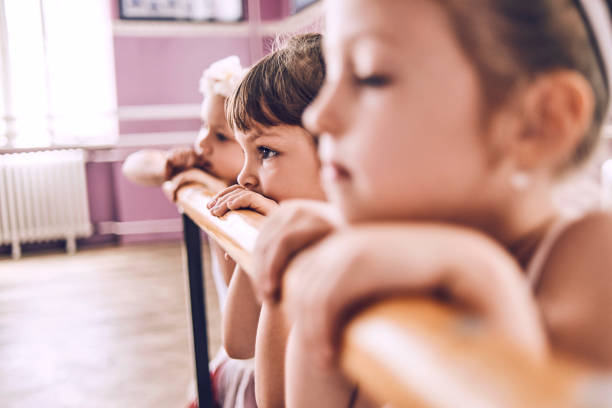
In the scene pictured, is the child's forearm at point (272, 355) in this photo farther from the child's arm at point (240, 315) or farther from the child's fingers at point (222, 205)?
the child's arm at point (240, 315)

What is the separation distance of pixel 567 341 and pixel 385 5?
20 cm

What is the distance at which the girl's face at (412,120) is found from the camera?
310mm

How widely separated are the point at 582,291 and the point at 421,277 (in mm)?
93

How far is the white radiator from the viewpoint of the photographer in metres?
4.96

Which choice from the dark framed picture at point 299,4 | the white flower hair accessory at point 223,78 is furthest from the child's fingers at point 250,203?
the dark framed picture at point 299,4

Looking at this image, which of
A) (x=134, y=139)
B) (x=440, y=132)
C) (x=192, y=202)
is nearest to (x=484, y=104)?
(x=440, y=132)

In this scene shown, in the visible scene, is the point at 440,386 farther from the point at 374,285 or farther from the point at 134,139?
the point at 134,139

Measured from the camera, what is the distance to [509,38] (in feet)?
1.01

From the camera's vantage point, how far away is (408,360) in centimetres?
24

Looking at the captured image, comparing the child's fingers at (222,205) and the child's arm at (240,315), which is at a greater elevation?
the child's fingers at (222,205)

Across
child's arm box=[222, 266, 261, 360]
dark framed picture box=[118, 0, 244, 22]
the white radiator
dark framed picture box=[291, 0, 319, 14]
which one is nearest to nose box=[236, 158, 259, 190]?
child's arm box=[222, 266, 261, 360]

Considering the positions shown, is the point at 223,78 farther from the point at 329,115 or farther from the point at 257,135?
the point at 329,115

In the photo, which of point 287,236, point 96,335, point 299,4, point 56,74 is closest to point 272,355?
point 287,236

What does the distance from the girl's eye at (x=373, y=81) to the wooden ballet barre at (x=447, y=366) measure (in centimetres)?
12
